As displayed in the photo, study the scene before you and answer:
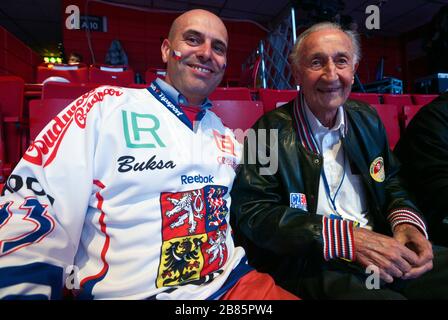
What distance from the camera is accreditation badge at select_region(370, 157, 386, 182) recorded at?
105cm

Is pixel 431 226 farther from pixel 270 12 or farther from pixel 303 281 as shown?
pixel 270 12

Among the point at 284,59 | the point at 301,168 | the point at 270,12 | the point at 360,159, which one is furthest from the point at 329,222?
the point at 270,12

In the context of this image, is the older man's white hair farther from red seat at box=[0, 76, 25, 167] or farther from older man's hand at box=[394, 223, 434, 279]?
red seat at box=[0, 76, 25, 167]

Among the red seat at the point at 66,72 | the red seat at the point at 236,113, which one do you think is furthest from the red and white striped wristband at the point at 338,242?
the red seat at the point at 66,72

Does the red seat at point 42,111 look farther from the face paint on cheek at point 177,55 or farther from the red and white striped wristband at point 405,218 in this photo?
the red and white striped wristband at point 405,218

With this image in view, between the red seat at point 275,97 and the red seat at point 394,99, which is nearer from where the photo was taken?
the red seat at point 275,97

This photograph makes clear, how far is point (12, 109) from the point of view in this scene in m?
1.91

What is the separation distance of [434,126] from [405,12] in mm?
8306

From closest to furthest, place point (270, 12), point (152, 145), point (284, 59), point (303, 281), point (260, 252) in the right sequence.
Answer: point (152, 145) < point (303, 281) < point (260, 252) < point (284, 59) < point (270, 12)

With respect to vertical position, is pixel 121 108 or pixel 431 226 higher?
pixel 121 108

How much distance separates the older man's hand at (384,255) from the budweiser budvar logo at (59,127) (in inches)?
34.2

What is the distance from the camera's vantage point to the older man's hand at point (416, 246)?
0.82 m

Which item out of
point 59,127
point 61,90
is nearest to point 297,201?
point 59,127
